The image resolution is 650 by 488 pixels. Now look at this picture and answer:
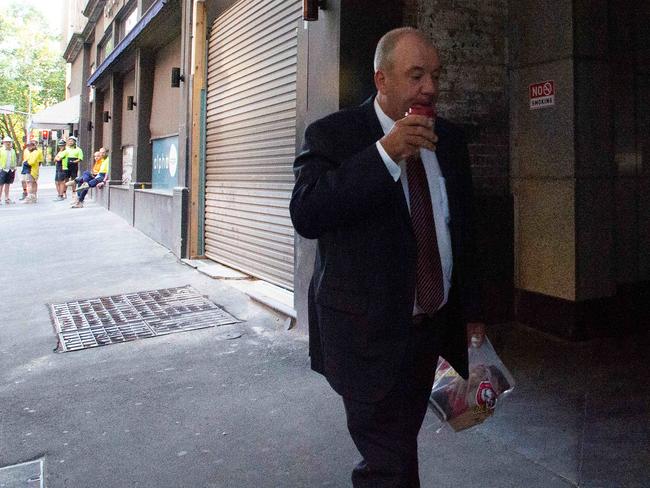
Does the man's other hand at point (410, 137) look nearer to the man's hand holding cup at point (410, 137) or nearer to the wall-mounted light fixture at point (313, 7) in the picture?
the man's hand holding cup at point (410, 137)

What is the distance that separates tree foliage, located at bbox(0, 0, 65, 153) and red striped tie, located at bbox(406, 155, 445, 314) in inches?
2472

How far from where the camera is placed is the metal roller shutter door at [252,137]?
648 centimetres

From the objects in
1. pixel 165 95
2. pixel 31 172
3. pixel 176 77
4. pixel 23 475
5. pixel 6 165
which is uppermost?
pixel 165 95

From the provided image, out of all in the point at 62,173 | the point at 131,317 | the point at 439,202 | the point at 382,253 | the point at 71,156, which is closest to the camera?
the point at 382,253

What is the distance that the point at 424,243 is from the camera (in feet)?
6.44

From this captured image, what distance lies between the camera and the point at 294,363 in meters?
4.60

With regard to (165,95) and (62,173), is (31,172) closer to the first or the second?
(62,173)

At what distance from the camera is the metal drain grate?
5.36 m

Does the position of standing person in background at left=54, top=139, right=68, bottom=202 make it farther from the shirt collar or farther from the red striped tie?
the red striped tie

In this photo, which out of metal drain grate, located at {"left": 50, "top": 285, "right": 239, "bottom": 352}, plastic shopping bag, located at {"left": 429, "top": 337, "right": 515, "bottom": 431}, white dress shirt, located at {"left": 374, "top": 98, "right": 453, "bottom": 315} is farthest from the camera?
metal drain grate, located at {"left": 50, "top": 285, "right": 239, "bottom": 352}

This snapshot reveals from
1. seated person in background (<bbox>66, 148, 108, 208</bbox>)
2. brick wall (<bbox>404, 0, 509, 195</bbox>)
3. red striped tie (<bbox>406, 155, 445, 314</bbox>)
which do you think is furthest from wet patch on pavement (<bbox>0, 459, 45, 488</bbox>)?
seated person in background (<bbox>66, 148, 108, 208</bbox>)

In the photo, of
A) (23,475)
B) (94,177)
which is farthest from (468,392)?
(94,177)

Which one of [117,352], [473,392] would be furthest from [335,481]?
[117,352]

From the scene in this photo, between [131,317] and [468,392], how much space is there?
180 inches
